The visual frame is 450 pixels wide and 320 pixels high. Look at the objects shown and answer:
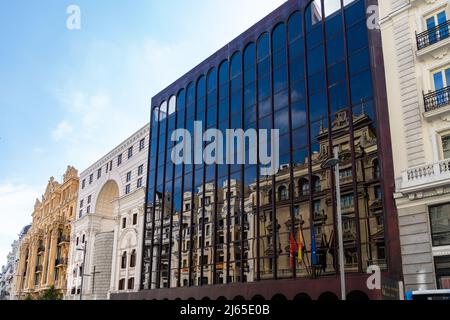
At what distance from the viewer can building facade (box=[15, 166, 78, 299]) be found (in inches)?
2977

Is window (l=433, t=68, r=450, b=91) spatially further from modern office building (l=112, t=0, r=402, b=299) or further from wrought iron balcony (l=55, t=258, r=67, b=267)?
wrought iron balcony (l=55, t=258, r=67, b=267)

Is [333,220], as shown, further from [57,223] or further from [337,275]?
[57,223]

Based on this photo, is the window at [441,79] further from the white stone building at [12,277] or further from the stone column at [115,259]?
the white stone building at [12,277]

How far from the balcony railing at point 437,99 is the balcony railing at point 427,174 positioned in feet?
11.2

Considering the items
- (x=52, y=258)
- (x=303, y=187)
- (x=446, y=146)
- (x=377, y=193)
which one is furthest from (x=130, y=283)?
(x=446, y=146)

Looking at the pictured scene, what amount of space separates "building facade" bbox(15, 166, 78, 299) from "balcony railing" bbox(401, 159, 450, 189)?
197 feet

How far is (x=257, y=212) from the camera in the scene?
3456 centimetres

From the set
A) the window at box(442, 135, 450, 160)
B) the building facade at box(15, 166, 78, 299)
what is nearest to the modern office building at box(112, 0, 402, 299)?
the window at box(442, 135, 450, 160)

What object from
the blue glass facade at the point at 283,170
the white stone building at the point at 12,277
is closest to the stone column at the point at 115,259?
the blue glass facade at the point at 283,170

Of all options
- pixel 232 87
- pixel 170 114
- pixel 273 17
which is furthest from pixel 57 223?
pixel 273 17

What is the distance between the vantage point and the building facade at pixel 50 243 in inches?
2977

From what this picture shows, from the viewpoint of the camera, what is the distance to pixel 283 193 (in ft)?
109

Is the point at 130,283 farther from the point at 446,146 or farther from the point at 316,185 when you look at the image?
the point at 446,146

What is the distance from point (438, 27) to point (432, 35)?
530 millimetres
